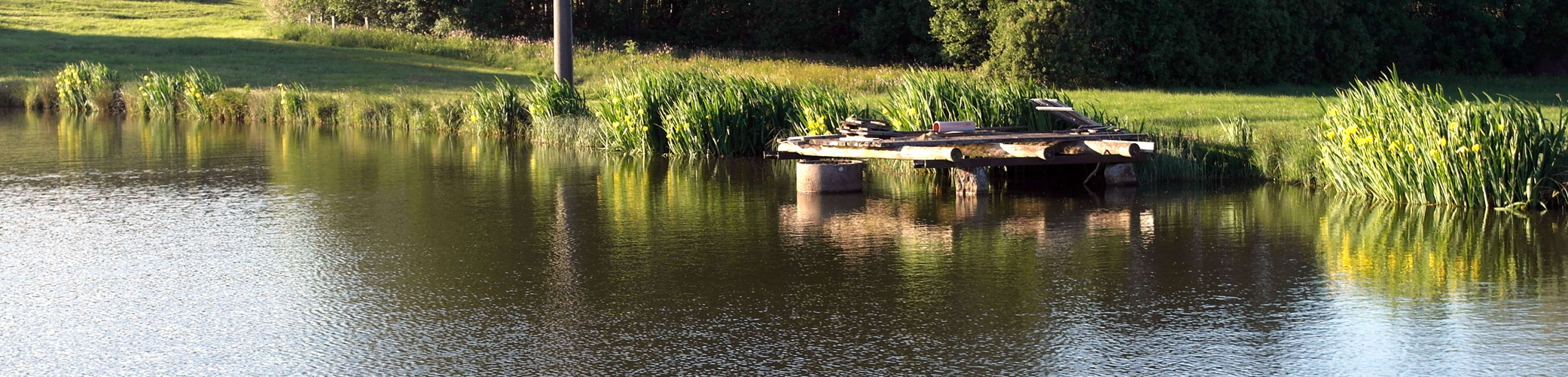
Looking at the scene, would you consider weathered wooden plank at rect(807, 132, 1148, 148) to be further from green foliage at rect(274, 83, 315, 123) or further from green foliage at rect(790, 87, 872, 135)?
green foliage at rect(274, 83, 315, 123)

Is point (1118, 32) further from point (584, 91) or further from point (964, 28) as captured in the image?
point (584, 91)

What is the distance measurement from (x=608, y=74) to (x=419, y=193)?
1826 centimetres

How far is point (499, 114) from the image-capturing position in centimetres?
2327

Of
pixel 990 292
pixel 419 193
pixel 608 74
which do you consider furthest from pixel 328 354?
pixel 608 74

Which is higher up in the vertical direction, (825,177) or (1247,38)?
(1247,38)

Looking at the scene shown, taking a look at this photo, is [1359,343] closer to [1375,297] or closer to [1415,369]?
[1415,369]

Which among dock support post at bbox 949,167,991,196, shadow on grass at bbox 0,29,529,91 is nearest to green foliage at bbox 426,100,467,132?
shadow on grass at bbox 0,29,529,91

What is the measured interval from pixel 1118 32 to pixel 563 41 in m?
12.3

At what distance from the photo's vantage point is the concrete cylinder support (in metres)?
15.3

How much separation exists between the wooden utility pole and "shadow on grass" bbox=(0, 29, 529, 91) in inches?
265

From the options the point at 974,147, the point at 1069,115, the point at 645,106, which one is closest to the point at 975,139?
the point at 974,147

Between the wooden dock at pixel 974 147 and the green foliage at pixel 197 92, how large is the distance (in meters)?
15.4

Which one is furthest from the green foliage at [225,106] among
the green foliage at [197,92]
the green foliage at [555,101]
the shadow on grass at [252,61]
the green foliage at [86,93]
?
the green foliage at [555,101]

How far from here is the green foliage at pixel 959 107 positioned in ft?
56.8
